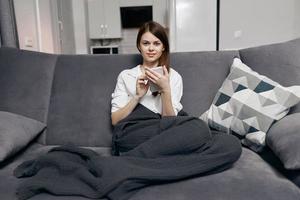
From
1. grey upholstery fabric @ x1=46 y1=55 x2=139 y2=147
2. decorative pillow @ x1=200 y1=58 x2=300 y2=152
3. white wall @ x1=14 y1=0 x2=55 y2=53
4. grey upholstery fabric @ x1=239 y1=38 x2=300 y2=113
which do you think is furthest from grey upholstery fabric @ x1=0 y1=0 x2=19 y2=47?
grey upholstery fabric @ x1=239 y1=38 x2=300 y2=113

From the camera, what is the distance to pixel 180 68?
154cm

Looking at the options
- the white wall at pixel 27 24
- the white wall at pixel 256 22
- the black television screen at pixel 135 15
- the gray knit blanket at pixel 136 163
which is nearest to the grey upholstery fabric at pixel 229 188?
the gray knit blanket at pixel 136 163

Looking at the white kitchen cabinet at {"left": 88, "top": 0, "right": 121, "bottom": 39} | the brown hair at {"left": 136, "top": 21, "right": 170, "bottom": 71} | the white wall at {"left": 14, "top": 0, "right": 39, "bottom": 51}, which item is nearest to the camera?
the brown hair at {"left": 136, "top": 21, "right": 170, "bottom": 71}

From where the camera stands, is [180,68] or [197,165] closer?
[197,165]

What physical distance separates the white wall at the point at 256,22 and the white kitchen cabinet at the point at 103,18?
2.04m

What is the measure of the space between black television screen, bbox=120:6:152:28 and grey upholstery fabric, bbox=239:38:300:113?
399 cm

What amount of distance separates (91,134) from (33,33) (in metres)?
1.76

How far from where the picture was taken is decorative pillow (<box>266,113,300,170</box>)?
3.08ft

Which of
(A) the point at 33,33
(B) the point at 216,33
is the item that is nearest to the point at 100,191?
(A) the point at 33,33

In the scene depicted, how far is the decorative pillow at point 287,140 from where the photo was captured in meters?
0.94

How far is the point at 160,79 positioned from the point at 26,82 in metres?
0.69

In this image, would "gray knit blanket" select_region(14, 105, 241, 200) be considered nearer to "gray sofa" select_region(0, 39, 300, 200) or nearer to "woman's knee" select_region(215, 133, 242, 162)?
"woman's knee" select_region(215, 133, 242, 162)

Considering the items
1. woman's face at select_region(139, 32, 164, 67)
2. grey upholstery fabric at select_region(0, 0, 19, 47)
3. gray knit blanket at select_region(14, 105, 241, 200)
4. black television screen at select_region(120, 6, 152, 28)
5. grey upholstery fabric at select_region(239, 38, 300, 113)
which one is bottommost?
gray knit blanket at select_region(14, 105, 241, 200)

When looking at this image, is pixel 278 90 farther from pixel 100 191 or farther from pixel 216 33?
pixel 216 33
